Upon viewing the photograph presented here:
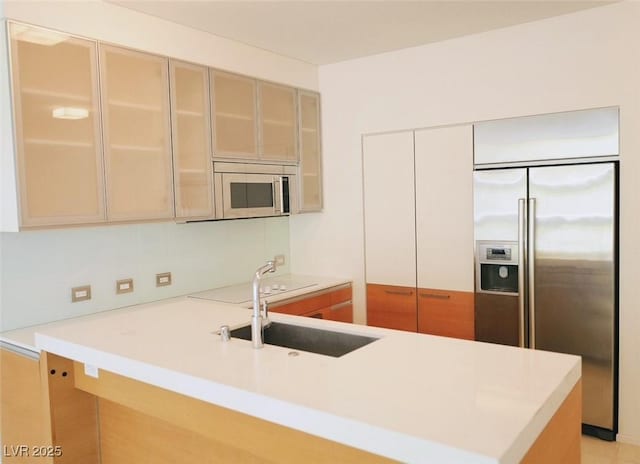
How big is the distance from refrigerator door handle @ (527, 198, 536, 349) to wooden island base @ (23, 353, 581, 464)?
66.9 inches

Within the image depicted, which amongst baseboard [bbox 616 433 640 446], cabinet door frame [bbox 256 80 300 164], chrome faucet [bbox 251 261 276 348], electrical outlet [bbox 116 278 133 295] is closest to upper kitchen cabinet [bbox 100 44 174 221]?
electrical outlet [bbox 116 278 133 295]

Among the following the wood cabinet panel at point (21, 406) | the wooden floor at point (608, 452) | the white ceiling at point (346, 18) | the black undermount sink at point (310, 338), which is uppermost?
the white ceiling at point (346, 18)

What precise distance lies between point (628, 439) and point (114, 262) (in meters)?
3.45

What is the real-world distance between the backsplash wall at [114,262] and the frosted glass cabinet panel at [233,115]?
2.16ft

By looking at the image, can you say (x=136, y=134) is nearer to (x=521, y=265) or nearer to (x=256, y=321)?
(x=256, y=321)

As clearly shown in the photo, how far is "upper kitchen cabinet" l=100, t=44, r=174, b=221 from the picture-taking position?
9.61ft

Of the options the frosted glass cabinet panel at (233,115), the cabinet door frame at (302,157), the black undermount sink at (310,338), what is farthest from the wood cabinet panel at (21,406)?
the cabinet door frame at (302,157)

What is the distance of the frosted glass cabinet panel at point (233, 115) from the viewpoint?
3545 millimetres

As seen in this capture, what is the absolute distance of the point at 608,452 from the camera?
10.4 ft

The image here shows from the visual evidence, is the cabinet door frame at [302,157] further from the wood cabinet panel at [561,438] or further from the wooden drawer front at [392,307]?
the wood cabinet panel at [561,438]

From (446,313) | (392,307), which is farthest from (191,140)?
(446,313)

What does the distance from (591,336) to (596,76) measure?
1.64 metres

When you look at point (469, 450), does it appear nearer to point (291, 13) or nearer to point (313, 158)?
point (291, 13)

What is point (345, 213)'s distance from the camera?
14.5 ft
